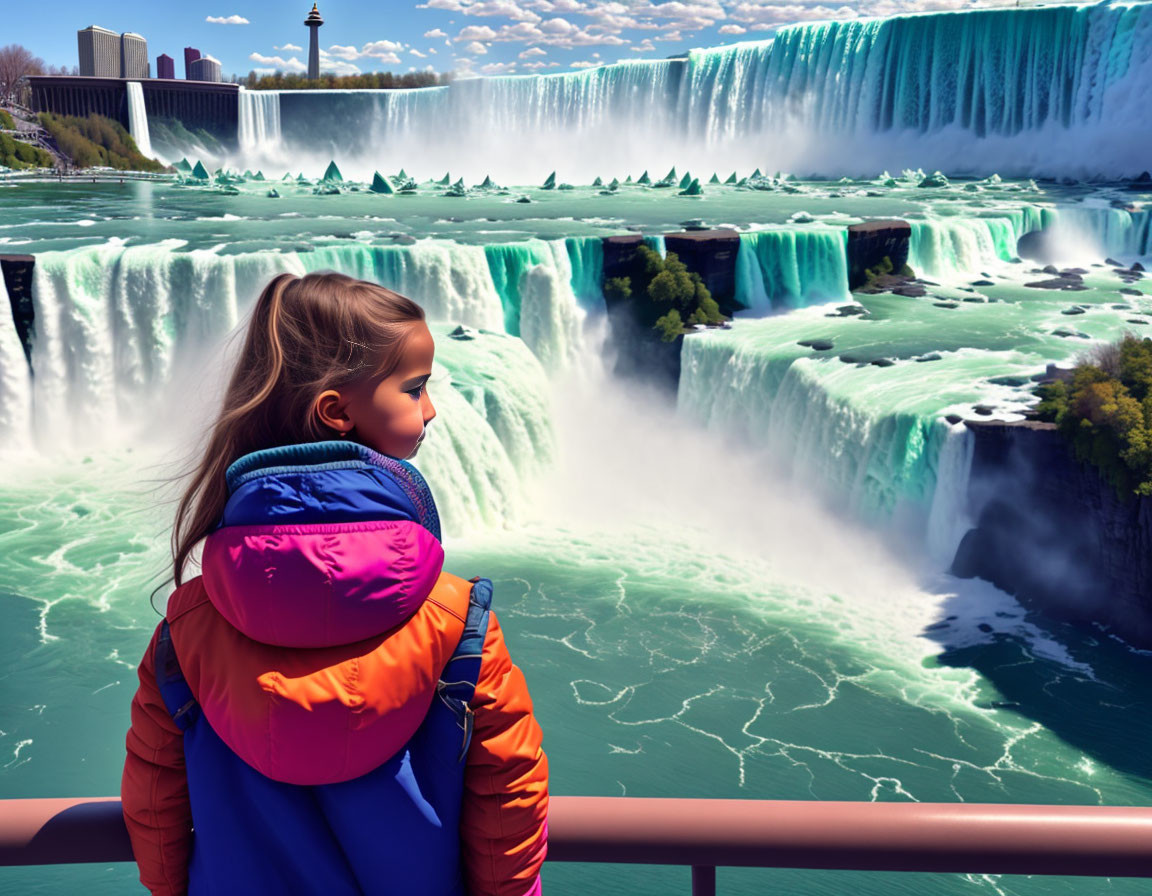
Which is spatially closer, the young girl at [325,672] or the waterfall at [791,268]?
the young girl at [325,672]

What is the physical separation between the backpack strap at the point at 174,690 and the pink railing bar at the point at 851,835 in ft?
0.58

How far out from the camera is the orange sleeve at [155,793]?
149cm

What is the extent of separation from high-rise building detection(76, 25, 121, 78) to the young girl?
298ft

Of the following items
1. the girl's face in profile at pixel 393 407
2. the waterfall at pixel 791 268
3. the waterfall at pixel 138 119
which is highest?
the waterfall at pixel 138 119

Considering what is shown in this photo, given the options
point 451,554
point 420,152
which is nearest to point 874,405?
point 451,554

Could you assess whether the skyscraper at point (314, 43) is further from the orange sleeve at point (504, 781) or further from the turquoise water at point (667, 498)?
the orange sleeve at point (504, 781)

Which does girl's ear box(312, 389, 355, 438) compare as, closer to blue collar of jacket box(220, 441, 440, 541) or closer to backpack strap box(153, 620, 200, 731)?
blue collar of jacket box(220, 441, 440, 541)

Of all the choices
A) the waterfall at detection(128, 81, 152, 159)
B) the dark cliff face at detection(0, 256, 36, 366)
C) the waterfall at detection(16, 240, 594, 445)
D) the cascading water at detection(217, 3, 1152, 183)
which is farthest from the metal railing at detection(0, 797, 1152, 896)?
the waterfall at detection(128, 81, 152, 159)

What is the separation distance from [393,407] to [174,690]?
49 cm

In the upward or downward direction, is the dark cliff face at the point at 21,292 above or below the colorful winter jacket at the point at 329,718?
below

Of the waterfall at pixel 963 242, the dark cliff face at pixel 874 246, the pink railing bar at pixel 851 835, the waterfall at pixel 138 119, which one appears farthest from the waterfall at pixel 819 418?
the waterfall at pixel 138 119

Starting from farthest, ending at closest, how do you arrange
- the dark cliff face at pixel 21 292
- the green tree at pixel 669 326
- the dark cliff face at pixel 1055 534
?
1. the green tree at pixel 669 326
2. the dark cliff face at pixel 21 292
3. the dark cliff face at pixel 1055 534

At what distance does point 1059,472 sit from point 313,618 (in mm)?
12443

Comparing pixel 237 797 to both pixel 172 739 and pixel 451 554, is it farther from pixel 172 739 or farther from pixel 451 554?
pixel 451 554
